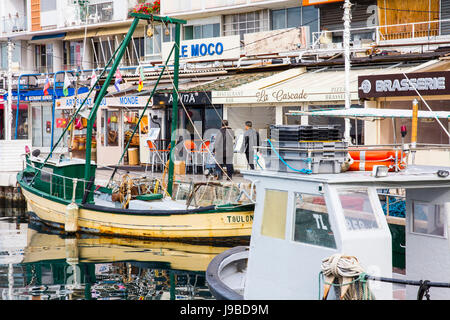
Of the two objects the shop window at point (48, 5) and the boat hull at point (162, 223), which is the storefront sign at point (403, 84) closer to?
the boat hull at point (162, 223)

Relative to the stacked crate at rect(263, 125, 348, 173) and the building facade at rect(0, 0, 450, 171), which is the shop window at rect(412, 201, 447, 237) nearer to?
the stacked crate at rect(263, 125, 348, 173)

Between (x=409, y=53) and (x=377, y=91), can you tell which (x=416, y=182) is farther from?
(x=409, y=53)

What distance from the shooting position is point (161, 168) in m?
25.1

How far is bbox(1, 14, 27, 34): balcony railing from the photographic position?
4131cm

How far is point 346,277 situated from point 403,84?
11.0 metres

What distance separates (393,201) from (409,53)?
8.57 m

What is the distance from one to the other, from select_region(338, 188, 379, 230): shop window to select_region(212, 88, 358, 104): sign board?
1122 centimetres

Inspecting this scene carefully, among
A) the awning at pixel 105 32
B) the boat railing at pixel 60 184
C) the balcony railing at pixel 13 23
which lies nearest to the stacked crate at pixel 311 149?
the boat railing at pixel 60 184

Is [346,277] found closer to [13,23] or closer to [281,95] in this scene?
[281,95]

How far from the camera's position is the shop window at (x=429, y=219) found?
8463 mm

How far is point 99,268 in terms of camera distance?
1474cm

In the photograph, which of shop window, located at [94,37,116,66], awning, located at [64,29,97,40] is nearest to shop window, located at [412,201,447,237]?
shop window, located at [94,37,116,66]

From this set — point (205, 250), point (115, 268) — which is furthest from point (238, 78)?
point (115, 268)

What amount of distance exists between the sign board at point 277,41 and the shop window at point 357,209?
17.5m
